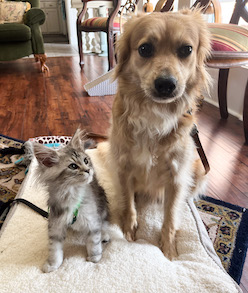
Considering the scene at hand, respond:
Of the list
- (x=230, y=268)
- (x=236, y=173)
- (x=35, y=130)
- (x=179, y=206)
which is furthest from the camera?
(x=35, y=130)

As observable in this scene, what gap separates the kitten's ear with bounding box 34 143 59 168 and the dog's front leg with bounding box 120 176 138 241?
18.2 inches

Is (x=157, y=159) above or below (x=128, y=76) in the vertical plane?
below

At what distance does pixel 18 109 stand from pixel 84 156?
2.24 m

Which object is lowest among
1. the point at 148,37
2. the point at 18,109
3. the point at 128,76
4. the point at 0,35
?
the point at 18,109

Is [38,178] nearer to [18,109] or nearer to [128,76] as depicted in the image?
[128,76]

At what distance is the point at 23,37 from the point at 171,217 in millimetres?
4303

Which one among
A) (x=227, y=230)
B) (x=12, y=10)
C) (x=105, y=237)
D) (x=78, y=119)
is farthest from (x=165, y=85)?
(x=12, y=10)

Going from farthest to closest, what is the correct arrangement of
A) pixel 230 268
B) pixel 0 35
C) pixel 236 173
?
pixel 0 35, pixel 236 173, pixel 230 268

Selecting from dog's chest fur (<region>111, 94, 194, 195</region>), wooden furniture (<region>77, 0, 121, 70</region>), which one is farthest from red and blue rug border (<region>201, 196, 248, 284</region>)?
wooden furniture (<region>77, 0, 121, 70</region>)

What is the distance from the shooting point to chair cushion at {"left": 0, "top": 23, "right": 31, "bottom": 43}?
13.9 feet

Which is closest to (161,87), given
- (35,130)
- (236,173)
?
(236,173)

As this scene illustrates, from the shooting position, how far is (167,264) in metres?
1.04

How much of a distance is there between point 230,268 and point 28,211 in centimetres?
102

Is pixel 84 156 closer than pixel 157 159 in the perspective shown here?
Yes
